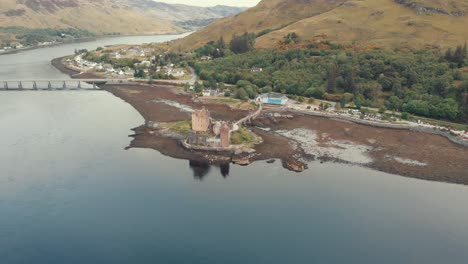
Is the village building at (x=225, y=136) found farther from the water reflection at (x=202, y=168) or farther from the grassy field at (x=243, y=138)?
the water reflection at (x=202, y=168)

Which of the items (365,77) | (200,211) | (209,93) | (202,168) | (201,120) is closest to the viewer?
(200,211)

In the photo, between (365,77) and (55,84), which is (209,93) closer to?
(365,77)

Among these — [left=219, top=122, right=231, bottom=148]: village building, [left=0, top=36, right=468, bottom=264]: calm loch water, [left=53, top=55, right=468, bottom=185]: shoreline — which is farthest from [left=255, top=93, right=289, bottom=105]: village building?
[left=0, top=36, right=468, bottom=264]: calm loch water

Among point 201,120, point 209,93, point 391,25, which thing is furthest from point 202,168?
point 391,25

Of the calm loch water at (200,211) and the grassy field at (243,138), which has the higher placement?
the grassy field at (243,138)

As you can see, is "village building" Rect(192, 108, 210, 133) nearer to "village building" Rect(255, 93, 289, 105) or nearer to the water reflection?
the water reflection

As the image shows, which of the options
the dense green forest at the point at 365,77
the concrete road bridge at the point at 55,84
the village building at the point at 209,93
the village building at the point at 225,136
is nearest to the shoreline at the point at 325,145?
the village building at the point at 225,136
